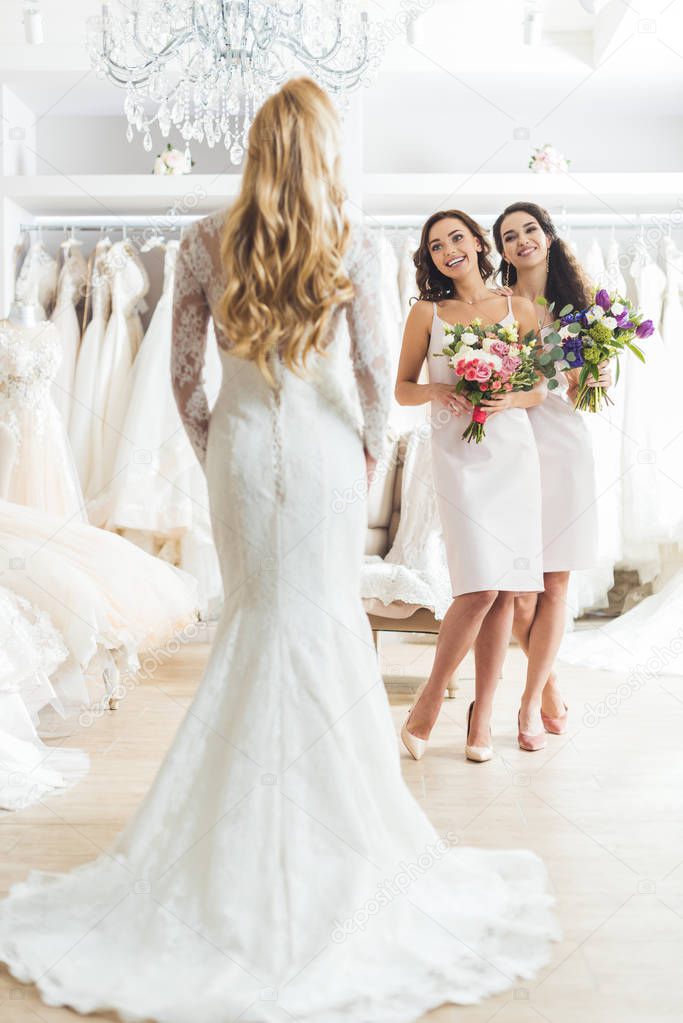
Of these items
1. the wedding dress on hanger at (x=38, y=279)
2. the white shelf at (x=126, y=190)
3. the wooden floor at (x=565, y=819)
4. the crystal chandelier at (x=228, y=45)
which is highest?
the crystal chandelier at (x=228, y=45)

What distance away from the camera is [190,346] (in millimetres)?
1990

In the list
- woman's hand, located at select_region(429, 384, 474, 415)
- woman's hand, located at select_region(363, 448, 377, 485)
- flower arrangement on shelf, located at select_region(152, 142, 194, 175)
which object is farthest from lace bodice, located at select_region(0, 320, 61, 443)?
woman's hand, located at select_region(363, 448, 377, 485)

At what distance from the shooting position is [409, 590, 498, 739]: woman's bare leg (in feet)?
10.1

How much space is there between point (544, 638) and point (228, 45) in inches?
85.7

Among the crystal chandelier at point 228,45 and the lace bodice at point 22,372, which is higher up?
the crystal chandelier at point 228,45

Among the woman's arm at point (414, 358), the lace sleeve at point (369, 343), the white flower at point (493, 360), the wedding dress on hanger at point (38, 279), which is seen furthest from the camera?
the wedding dress on hanger at point (38, 279)

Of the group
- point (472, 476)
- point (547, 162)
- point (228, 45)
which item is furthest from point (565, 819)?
point (547, 162)

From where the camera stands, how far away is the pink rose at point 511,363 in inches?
111

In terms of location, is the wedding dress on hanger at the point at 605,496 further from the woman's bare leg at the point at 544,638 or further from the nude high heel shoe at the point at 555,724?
the woman's bare leg at the point at 544,638

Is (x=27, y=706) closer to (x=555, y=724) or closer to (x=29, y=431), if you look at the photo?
(x=29, y=431)

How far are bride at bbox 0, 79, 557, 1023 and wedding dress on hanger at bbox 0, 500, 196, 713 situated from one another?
1.38m

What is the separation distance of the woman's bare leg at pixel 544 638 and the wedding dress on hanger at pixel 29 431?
2013 mm

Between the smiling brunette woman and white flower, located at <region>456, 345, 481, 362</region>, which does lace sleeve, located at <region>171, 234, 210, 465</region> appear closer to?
white flower, located at <region>456, 345, 481, 362</region>

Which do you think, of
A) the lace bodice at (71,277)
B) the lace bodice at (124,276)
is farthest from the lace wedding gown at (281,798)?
the lace bodice at (71,277)
